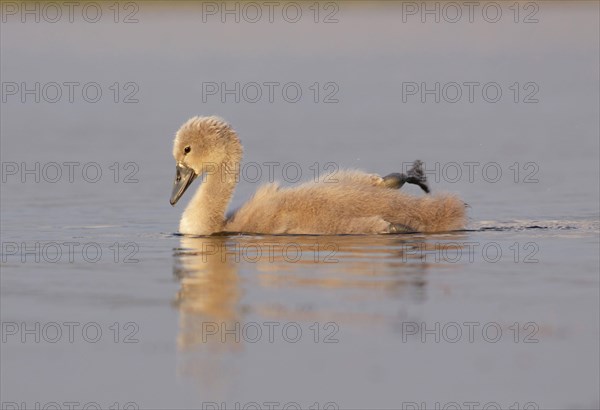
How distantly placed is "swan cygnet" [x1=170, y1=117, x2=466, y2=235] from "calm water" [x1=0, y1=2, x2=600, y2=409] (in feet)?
0.66

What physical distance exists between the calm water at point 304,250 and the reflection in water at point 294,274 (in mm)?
28

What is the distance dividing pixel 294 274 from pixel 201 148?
2588 millimetres

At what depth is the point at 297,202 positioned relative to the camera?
11.4 meters

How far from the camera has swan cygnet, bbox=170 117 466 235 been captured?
1130 cm

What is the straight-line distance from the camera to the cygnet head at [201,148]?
39.0 ft

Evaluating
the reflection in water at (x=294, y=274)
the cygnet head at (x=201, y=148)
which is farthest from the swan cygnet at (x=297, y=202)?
the reflection in water at (x=294, y=274)

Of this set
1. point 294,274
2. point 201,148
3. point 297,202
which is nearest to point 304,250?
point 297,202

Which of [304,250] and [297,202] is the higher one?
[297,202]

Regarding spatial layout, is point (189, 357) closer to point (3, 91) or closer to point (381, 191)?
point (381, 191)

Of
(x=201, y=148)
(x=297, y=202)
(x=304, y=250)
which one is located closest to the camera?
(x=304, y=250)

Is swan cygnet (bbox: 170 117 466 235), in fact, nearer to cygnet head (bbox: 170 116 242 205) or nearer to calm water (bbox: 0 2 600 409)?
cygnet head (bbox: 170 116 242 205)

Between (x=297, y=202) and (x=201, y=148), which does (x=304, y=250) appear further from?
(x=201, y=148)

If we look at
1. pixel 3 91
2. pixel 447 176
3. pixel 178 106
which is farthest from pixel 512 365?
pixel 3 91

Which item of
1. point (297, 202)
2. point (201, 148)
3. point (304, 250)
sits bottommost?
point (304, 250)
